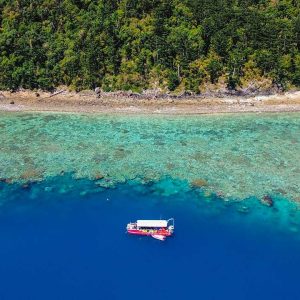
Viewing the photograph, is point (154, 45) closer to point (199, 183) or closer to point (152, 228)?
point (199, 183)

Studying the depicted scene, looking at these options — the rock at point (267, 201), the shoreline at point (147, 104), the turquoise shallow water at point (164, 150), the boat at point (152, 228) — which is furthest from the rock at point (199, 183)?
the shoreline at point (147, 104)

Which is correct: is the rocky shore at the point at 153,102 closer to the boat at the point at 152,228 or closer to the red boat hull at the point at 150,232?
the boat at the point at 152,228

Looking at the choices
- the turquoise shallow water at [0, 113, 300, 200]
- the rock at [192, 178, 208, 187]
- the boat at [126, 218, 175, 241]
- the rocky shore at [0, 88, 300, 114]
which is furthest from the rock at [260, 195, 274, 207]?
the rocky shore at [0, 88, 300, 114]

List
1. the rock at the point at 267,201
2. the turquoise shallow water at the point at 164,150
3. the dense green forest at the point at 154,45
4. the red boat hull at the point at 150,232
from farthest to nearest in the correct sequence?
the dense green forest at the point at 154,45, the turquoise shallow water at the point at 164,150, the rock at the point at 267,201, the red boat hull at the point at 150,232

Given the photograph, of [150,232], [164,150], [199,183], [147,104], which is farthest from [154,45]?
[150,232]

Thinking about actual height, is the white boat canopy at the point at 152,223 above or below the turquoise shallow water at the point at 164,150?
below
